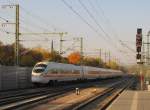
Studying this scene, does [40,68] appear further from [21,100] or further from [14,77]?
[21,100]

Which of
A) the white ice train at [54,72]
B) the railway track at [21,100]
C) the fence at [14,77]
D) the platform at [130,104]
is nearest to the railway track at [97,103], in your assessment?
the platform at [130,104]

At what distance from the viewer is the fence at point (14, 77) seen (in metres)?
50.5

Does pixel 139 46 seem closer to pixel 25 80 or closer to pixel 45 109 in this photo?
pixel 25 80

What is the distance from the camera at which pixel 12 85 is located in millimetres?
53938

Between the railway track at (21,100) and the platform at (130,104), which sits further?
the railway track at (21,100)

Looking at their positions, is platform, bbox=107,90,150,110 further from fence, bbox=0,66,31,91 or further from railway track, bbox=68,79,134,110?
fence, bbox=0,66,31,91

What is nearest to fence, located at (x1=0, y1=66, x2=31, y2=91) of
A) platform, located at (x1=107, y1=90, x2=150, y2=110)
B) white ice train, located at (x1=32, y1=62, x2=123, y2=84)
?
white ice train, located at (x1=32, y1=62, x2=123, y2=84)

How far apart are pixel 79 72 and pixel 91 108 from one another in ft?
169

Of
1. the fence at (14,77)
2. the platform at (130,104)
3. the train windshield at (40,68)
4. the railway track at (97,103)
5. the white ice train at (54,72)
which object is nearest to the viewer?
the platform at (130,104)

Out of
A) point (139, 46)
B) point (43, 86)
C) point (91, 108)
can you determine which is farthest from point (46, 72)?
point (91, 108)

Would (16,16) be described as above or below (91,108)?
above

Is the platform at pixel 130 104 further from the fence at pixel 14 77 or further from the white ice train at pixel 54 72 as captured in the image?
the white ice train at pixel 54 72

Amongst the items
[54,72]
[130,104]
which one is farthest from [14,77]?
[130,104]

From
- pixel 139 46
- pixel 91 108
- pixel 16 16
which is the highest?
pixel 16 16
